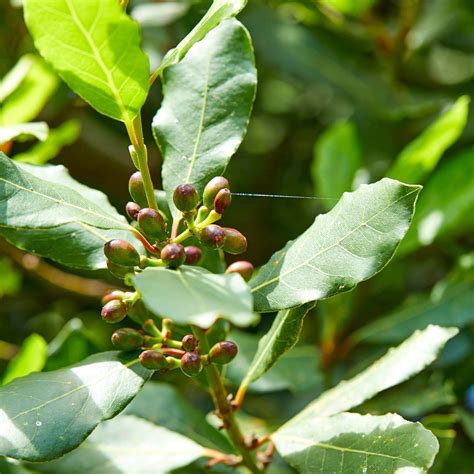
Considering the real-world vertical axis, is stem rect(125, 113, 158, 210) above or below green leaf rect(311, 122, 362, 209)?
above

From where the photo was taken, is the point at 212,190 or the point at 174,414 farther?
the point at 174,414

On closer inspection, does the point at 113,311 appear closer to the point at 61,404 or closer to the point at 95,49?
the point at 61,404

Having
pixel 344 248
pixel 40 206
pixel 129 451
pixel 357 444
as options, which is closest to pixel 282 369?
pixel 129 451

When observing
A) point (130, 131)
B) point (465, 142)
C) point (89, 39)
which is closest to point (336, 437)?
point (130, 131)

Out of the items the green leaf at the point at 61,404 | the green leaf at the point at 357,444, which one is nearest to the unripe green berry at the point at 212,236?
the green leaf at the point at 61,404

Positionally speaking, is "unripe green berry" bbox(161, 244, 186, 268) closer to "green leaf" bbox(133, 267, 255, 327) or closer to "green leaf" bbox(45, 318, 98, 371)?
"green leaf" bbox(133, 267, 255, 327)

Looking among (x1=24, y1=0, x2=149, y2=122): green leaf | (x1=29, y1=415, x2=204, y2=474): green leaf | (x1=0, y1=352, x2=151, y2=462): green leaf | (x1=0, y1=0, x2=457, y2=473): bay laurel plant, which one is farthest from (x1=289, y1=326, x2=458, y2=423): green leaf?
(x1=24, y1=0, x2=149, y2=122): green leaf
